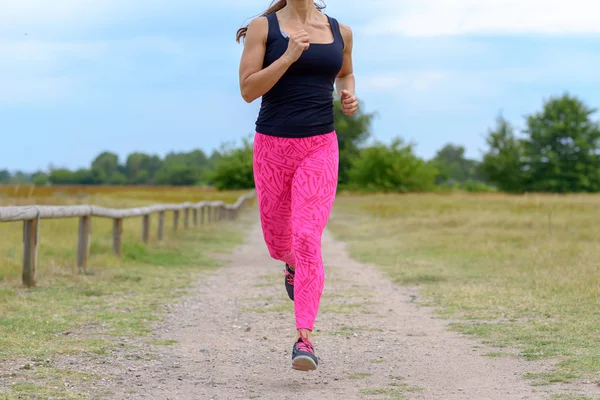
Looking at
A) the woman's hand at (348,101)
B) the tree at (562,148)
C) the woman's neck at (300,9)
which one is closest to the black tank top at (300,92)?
the woman's neck at (300,9)

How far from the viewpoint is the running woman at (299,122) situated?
4.11 meters

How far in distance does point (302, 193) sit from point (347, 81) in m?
0.85

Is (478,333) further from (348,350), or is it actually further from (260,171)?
(260,171)

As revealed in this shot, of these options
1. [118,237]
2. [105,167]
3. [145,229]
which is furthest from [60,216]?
[105,167]

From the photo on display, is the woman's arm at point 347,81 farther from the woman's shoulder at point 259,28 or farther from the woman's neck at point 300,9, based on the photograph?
the woman's shoulder at point 259,28

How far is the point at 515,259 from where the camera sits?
1145cm

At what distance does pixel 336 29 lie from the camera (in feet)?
14.6

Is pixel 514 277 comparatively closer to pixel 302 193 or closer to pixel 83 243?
pixel 83 243

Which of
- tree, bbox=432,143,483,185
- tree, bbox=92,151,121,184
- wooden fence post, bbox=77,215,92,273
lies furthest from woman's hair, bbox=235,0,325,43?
tree, bbox=432,143,483,185

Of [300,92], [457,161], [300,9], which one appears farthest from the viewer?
[457,161]

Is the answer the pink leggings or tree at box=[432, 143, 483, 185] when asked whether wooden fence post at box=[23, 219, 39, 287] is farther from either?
tree at box=[432, 143, 483, 185]

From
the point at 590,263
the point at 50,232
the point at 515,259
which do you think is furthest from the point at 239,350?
the point at 50,232

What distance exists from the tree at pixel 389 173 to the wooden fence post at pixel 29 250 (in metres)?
63.3

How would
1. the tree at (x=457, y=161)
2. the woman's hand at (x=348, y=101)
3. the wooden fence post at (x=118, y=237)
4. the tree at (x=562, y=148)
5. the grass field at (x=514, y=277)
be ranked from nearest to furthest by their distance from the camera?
the woman's hand at (x=348, y=101) → the grass field at (x=514, y=277) → the wooden fence post at (x=118, y=237) → the tree at (x=562, y=148) → the tree at (x=457, y=161)
